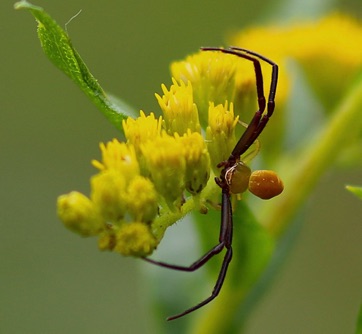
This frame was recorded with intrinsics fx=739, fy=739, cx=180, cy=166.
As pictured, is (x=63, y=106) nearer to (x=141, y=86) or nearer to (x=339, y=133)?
(x=141, y=86)

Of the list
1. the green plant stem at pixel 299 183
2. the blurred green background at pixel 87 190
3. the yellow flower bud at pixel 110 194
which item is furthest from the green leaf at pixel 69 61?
the blurred green background at pixel 87 190

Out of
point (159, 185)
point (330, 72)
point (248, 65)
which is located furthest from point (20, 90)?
point (159, 185)

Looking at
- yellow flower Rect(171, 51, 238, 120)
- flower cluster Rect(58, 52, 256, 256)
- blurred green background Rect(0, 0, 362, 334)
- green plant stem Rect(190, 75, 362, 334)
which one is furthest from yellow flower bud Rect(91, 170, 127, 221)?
blurred green background Rect(0, 0, 362, 334)

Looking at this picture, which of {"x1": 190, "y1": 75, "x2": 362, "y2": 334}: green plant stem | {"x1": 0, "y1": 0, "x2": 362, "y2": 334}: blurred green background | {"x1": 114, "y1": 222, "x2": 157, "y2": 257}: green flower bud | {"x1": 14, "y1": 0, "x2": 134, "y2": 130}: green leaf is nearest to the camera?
{"x1": 114, "y1": 222, "x2": 157, "y2": 257}: green flower bud

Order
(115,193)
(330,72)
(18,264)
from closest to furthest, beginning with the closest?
(115,193)
(330,72)
(18,264)

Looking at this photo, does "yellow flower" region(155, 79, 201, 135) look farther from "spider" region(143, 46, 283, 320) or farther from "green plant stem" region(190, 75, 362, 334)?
"green plant stem" region(190, 75, 362, 334)

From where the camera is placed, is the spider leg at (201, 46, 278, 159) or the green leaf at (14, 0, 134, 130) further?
the spider leg at (201, 46, 278, 159)
